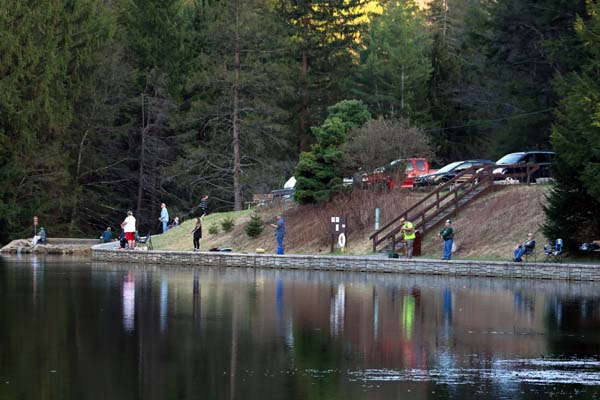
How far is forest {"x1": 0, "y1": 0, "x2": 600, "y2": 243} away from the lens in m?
66.8

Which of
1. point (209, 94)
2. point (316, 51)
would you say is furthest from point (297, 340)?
point (316, 51)

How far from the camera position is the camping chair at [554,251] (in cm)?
3959

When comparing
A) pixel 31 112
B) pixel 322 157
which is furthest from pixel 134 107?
pixel 322 157

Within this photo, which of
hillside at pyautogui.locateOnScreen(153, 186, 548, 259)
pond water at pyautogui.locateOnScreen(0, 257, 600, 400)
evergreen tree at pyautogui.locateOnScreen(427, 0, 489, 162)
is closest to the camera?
pond water at pyautogui.locateOnScreen(0, 257, 600, 400)

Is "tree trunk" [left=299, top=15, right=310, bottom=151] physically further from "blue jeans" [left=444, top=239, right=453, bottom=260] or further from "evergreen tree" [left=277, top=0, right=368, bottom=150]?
"blue jeans" [left=444, top=239, right=453, bottom=260]

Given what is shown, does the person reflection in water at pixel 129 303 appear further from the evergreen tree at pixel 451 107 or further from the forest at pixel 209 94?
the evergreen tree at pixel 451 107

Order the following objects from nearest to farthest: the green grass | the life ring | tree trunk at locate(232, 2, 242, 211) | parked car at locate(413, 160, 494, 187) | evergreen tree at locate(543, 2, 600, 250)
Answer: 1. evergreen tree at locate(543, 2, 600, 250)
2. the life ring
3. parked car at locate(413, 160, 494, 187)
4. the green grass
5. tree trunk at locate(232, 2, 242, 211)

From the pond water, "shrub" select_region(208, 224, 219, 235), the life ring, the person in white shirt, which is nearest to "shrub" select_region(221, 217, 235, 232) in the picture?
→ "shrub" select_region(208, 224, 219, 235)

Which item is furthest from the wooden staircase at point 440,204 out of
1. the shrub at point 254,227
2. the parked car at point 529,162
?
the shrub at point 254,227

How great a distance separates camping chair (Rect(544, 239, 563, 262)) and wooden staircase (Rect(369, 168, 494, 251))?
634 cm

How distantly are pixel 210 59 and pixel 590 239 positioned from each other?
38939 mm

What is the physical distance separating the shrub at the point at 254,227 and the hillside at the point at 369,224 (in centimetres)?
28

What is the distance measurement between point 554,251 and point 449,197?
994 centimetres

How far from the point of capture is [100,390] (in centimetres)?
1645
